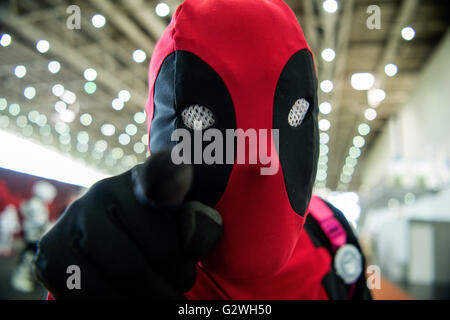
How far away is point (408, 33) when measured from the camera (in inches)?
233

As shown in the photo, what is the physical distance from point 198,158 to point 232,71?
148 mm

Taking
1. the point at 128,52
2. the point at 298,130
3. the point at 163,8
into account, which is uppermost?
the point at 128,52

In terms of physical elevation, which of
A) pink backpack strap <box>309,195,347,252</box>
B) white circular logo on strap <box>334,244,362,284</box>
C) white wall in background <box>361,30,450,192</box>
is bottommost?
white circular logo on strap <box>334,244,362,284</box>

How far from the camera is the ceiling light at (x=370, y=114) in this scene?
10383 mm

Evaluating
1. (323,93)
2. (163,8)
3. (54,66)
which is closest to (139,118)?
(54,66)

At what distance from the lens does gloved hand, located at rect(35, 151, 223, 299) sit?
0.42m

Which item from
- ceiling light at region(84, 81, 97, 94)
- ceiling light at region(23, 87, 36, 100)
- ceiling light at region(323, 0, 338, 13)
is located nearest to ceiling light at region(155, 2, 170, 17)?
ceiling light at region(323, 0, 338, 13)

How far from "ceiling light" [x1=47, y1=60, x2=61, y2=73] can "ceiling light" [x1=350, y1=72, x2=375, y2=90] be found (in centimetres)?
605

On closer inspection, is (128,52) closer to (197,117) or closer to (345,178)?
(197,117)

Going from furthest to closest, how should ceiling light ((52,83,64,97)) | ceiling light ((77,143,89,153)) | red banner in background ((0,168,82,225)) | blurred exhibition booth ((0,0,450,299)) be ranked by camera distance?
ceiling light ((77,143,89,153)), ceiling light ((52,83,64,97)), blurred exhibition booth ((0,0,450,299)), red banner in background ((0,168,82,225))

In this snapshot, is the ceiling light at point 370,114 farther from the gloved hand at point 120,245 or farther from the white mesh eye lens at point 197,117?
the gloved hand at point 120,245

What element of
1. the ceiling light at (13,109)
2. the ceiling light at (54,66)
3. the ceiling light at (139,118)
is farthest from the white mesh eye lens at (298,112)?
the ceiling light at (139,118)

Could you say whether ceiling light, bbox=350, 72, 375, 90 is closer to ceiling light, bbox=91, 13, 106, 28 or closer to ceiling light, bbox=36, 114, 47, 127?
ceiling light, bbox=91, 13, 106, 28

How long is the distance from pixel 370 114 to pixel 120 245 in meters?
11.3
